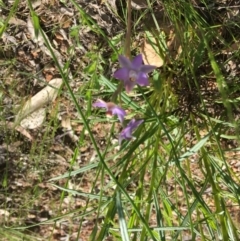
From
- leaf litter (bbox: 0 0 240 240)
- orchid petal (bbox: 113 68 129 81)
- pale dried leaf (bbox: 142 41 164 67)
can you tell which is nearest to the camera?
orchid petal (bbox: 113 68 129 81)

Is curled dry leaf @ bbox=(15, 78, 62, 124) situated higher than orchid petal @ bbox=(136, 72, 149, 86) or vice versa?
curled dry leaf @ bbox=(15, 78, 62, 124)

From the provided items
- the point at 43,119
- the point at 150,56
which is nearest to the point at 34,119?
the point at 43,119

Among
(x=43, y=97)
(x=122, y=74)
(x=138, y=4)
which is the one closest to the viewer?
(x=122, y=74)

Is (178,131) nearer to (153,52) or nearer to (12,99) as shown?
(153,52)

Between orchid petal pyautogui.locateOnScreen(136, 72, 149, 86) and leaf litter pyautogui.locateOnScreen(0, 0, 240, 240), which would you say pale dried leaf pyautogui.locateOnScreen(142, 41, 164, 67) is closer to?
leaf litter pyautogui.locateOnScreen(0, 0, 240, 240)

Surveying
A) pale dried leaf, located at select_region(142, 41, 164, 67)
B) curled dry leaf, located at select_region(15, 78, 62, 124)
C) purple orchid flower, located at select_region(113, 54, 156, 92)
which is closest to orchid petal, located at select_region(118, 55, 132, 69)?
purple orchid flower, located at select_region(113, 54, 156, 92)

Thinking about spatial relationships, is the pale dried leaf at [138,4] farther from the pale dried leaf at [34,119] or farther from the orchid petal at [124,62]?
the orchid petal at [124,62]

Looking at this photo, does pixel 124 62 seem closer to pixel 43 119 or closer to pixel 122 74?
pixel 122 74

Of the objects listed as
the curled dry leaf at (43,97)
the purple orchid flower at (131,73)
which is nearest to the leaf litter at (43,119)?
the curled dry leaf at (43,97)

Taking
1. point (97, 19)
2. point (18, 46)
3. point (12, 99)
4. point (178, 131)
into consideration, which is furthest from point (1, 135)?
point (178, 131)
